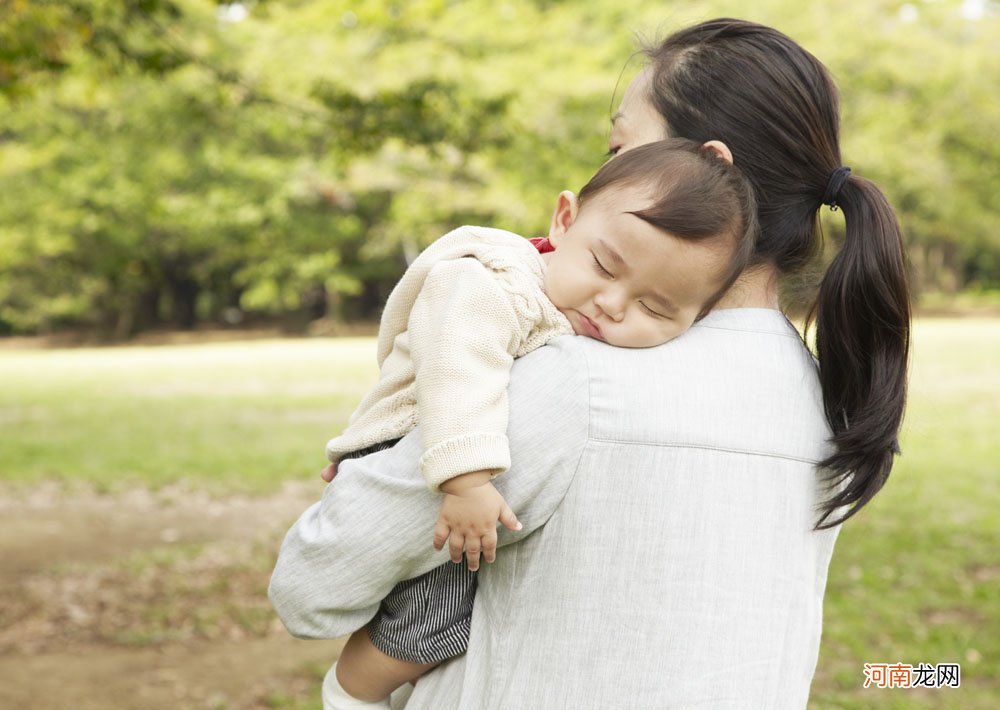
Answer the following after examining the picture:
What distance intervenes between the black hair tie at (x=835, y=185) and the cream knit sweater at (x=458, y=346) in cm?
41

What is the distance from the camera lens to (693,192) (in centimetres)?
139

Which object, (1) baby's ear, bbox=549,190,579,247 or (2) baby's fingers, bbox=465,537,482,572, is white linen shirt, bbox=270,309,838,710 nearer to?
Result: (2) baby's fingers, bbox=465,537,482,572

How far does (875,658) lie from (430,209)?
2249 cm

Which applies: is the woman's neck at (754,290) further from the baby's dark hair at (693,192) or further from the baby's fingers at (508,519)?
the baby's fingers at (508,519)

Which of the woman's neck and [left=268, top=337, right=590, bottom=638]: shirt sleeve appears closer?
[left=268, top=337, right=590, bottom=638]: shirt sleeve

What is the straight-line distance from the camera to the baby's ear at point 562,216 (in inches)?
61.9

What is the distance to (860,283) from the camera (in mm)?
1472

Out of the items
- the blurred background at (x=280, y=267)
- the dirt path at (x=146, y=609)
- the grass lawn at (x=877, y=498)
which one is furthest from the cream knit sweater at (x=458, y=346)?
the dirt path at (x=146, y=609)

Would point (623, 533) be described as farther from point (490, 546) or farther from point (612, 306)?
point (612, 306)

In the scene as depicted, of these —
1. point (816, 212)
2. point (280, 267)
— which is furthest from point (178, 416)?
Answer: point (280, 267)

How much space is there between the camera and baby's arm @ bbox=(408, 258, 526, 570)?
1271 mm

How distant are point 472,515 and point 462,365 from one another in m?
0.18

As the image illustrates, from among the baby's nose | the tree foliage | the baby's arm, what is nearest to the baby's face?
the baby's nose

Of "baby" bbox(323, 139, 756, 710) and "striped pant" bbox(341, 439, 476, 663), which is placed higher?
"baby" bbox(323, 139, 756, 710)
